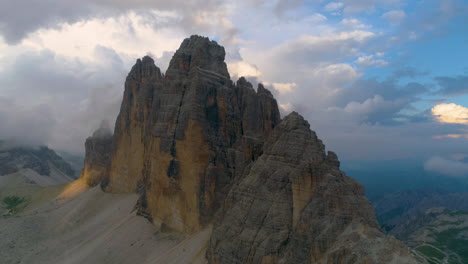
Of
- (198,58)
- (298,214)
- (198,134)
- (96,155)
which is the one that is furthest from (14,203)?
(298,214)

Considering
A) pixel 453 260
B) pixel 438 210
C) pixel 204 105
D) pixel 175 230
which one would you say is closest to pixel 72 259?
pixel 175 230

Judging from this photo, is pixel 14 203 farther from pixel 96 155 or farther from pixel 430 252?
pixel 430 252

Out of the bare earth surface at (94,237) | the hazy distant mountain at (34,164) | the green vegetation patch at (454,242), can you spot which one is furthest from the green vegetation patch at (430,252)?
the hazy distant mountain at (34,164)

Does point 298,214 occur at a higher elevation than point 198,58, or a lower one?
lower

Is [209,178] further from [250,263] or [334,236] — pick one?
[334,236]

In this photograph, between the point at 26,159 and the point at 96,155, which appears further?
the point at 26,159

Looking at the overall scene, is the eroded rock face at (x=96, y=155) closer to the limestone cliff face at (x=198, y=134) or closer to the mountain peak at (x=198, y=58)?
the limestone cliff face at (x=198, y=134)

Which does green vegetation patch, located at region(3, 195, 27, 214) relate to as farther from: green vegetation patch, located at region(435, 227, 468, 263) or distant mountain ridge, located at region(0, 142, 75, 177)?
green vegetation patch, located at region(435, 227, 468, 263)
